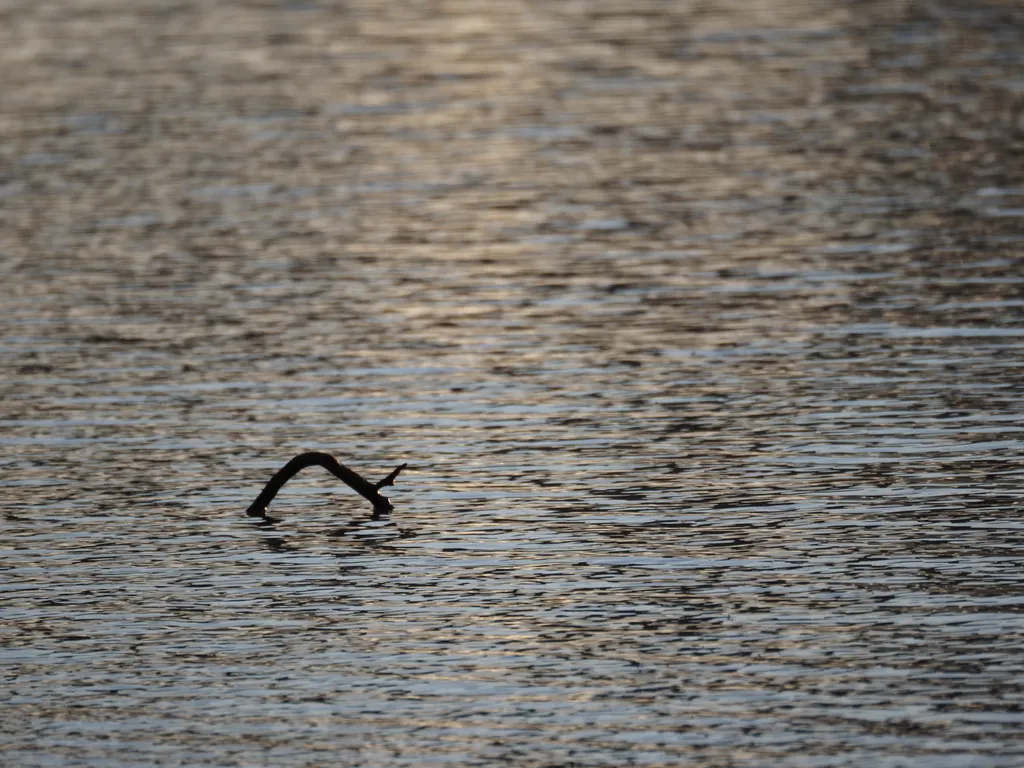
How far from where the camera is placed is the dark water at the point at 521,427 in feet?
52.7

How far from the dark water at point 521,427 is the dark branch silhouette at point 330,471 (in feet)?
1.18

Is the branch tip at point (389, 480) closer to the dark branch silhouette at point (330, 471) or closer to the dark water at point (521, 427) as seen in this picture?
the dark branch silhouette at point (330, 471)

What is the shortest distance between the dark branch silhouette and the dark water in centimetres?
36

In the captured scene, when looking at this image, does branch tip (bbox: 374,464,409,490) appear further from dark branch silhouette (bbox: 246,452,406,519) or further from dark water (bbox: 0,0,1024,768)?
dark water (bbox: 0,0,1024,768)

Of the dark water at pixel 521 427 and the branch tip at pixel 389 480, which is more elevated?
the branch tip at pixel 389 480

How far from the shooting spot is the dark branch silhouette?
2125 centimetres

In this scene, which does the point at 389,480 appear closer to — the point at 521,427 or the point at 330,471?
the point at 330,471

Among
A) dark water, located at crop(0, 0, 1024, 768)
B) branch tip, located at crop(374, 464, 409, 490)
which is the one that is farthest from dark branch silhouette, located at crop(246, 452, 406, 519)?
dark water, located at crop(0, 0, 1024, 768)

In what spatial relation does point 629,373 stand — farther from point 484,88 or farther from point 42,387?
point 484,88

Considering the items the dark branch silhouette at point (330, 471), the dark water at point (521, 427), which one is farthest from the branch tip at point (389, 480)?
the dark water at point (521, 427)

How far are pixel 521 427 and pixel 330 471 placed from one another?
12.6 feet

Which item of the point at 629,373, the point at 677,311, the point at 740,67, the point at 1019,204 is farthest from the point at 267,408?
the point at 740,67

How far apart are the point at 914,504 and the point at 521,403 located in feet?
21.0

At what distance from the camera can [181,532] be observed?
68.9 ft
